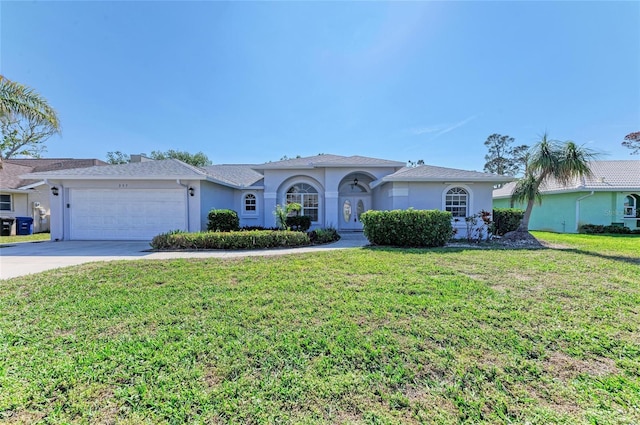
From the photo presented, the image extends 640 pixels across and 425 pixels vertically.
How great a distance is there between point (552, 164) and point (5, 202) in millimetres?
31271

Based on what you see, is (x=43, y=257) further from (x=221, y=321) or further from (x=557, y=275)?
(x=557, y=275)

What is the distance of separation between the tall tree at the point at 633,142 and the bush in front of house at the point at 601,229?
808 inches

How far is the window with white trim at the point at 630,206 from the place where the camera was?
16.7m

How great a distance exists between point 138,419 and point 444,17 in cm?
1481

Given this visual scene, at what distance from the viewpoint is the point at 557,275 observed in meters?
5.77

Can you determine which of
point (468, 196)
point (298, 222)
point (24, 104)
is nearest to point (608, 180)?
point (468, 196)

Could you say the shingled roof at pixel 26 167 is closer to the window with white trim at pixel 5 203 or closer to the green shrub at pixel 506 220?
the window with white trim at pixel 5 203

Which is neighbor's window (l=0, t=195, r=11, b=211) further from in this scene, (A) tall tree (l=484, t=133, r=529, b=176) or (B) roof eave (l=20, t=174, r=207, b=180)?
(A) tall tree (l=484, t=133, r=529, b=176)

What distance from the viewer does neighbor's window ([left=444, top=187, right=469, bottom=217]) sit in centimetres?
1326

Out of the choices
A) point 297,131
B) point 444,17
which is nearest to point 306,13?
point 444,17

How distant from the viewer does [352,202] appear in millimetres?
17656

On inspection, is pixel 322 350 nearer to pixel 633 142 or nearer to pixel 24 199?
pixel 24 199

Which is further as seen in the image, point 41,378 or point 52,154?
point 52,154

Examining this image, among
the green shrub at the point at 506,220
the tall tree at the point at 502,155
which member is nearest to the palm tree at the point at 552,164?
the green shrub at the point at 506,220
